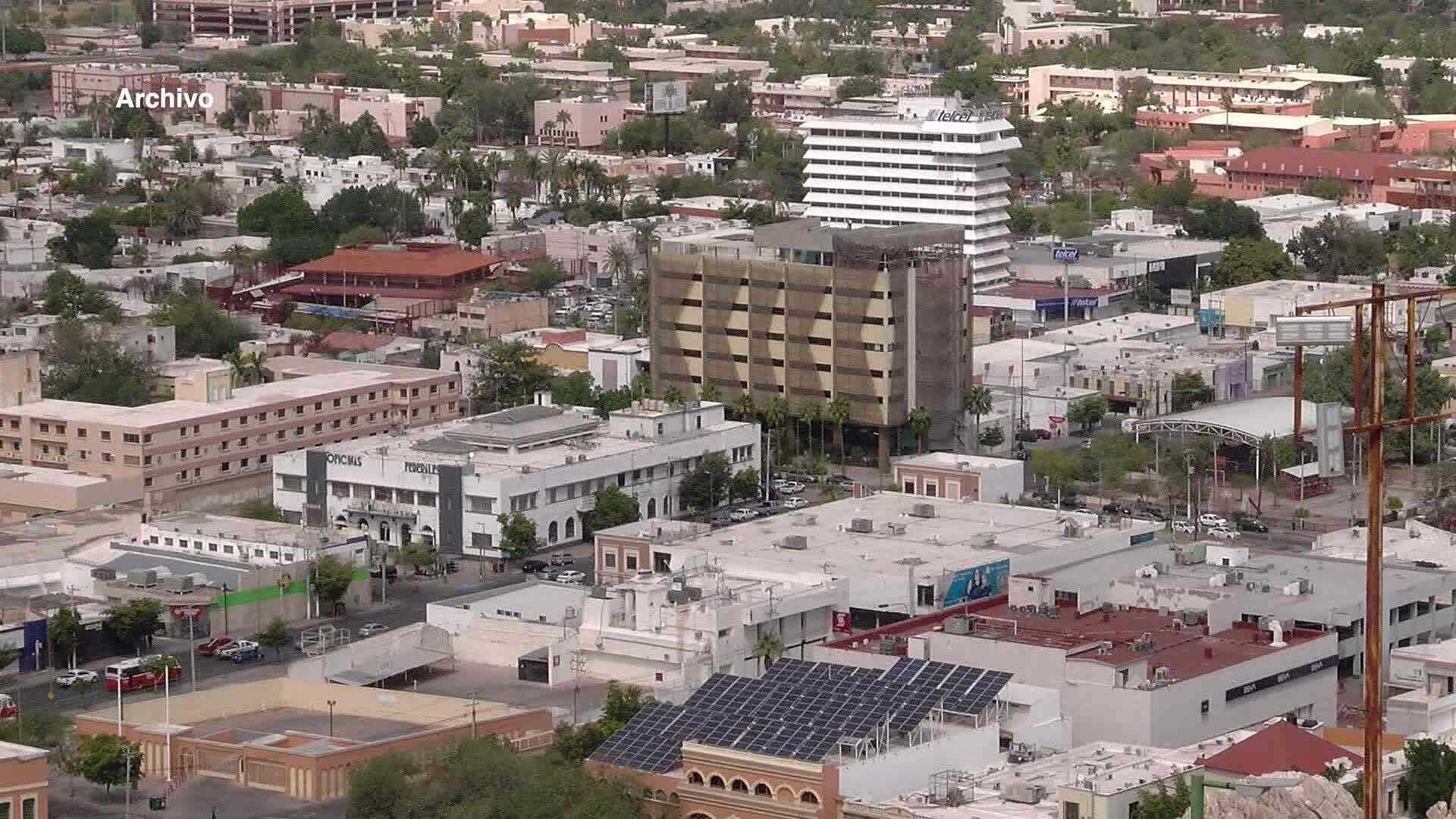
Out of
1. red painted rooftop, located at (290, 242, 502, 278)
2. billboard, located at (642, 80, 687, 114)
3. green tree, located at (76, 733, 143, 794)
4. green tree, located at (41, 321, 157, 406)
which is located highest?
billboard, located at (642, 80, 687, 114)

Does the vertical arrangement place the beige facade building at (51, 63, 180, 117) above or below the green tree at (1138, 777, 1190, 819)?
above

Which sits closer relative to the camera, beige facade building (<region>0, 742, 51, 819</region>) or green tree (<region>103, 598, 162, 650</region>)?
beige facade building (<region>0, 742, 51, 819</region>)

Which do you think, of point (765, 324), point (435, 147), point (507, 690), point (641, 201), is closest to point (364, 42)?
point (435, 147)

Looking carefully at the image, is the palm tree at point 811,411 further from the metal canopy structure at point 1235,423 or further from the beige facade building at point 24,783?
the beige facade building at point 24,783

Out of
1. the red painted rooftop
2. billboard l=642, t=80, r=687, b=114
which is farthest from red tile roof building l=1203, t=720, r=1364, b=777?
billboard l=642, t=80, r=687, b=114

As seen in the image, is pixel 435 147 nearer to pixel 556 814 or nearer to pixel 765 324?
pixel 765 324

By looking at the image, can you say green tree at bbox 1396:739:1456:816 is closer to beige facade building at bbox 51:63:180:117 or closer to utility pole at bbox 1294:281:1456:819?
utility pole at bbox 1294:281:1456:819

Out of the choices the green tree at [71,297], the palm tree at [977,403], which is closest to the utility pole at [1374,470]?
the palm tree at [977,403]
